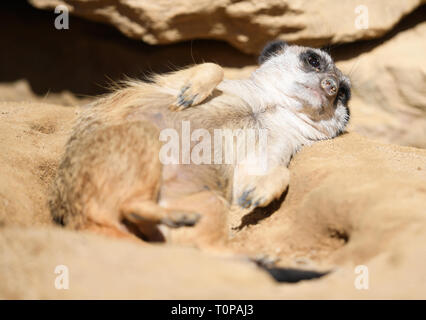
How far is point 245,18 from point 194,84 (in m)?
1.87

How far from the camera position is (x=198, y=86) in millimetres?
2930

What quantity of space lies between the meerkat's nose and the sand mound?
35 cm

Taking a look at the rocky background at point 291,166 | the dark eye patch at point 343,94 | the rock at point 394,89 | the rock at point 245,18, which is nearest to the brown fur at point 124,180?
the rocky background at point 291,166

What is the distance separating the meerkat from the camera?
237 centimetres

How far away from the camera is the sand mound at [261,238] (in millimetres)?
1724

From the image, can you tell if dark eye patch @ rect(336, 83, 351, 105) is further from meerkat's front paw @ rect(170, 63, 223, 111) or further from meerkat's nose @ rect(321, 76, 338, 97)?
meerkat's front paw @ rect(170, 63, 223, 111)

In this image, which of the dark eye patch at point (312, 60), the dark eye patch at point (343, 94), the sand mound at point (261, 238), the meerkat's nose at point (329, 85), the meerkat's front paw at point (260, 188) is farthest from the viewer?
the dark eye patch at point (343, 94)

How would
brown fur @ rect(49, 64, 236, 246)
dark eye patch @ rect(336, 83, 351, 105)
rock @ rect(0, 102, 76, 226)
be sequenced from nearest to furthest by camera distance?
brown fur @ rect(49, 64, 236, 246) < rock @ rect(0, 102, 76, 226) < dark eye patch @ rect(336, 83, 351, 105)

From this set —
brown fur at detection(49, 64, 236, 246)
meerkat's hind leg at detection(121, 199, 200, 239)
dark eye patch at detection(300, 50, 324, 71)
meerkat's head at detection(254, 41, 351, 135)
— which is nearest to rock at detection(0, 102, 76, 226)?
brown fur at detection(49, 64, 236, 246)

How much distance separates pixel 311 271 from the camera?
7.06 feet

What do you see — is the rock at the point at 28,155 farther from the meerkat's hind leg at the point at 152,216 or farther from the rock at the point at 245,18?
the rock at the point at 245,18

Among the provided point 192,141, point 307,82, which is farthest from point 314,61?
point 192,141

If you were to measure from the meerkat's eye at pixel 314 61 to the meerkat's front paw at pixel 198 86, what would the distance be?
86 centimetres
